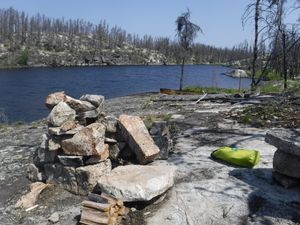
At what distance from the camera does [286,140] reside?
21.2 ft

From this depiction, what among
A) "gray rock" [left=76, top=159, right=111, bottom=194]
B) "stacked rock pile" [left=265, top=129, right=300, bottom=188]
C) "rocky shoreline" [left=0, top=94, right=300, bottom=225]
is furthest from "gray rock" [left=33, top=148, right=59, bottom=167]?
"stacked rock pile" [left=265, top=129, right=300, bottom=188]

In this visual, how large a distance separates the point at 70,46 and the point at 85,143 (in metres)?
147

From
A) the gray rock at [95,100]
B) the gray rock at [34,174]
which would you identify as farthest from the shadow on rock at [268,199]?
the gray rock at [34,174]

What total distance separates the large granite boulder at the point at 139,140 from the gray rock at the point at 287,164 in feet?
6.95

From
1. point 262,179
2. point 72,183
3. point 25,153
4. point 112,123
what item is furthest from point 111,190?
point 25,153

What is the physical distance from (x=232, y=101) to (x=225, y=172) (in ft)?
29.9

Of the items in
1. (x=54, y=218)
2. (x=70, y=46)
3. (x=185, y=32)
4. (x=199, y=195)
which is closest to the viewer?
(x=54, y=218)

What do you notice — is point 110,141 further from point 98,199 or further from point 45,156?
point 98,199

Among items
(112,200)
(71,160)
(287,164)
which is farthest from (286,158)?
(71,160)

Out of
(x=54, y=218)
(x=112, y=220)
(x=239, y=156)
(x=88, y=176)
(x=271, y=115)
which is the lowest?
(x=54, y=218)

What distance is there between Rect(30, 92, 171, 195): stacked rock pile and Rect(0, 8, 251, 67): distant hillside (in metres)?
104

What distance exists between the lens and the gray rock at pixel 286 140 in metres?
6.30

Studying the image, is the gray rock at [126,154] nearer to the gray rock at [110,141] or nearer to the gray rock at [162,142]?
the gray rock at [110,141]

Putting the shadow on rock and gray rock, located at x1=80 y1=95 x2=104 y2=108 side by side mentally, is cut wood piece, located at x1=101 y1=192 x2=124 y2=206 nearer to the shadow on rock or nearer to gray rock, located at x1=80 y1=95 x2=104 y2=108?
the shadow on rock
